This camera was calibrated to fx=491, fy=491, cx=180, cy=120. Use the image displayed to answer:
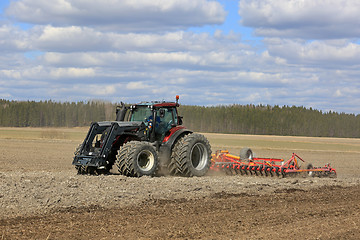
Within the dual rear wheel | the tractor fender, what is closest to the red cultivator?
the dual rear wheel

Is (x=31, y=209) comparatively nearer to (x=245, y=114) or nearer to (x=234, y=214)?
(x=234, y=214)

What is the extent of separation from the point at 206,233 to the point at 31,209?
12.0 feet

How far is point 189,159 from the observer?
14.9 metres

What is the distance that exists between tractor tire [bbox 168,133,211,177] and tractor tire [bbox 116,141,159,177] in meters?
0.97

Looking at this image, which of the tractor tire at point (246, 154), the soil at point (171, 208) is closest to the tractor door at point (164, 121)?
the soil at point (171, 208)

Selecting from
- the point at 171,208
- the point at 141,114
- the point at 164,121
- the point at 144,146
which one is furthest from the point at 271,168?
the point at 171,208

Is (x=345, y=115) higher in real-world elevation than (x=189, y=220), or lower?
higher

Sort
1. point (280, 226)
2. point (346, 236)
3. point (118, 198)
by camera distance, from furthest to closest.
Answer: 1. point (118, 198)
2. point (280, 226)
3. point (346, 236)

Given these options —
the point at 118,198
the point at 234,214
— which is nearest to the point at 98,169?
the point at 118,198

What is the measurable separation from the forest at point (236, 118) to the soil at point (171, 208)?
238ft

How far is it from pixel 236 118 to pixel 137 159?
271 feet

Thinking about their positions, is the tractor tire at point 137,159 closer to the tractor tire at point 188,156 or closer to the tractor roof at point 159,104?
the tractor tire at point 188,156

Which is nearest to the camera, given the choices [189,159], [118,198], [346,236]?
[346,236]

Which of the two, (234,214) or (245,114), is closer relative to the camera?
(234,214)
